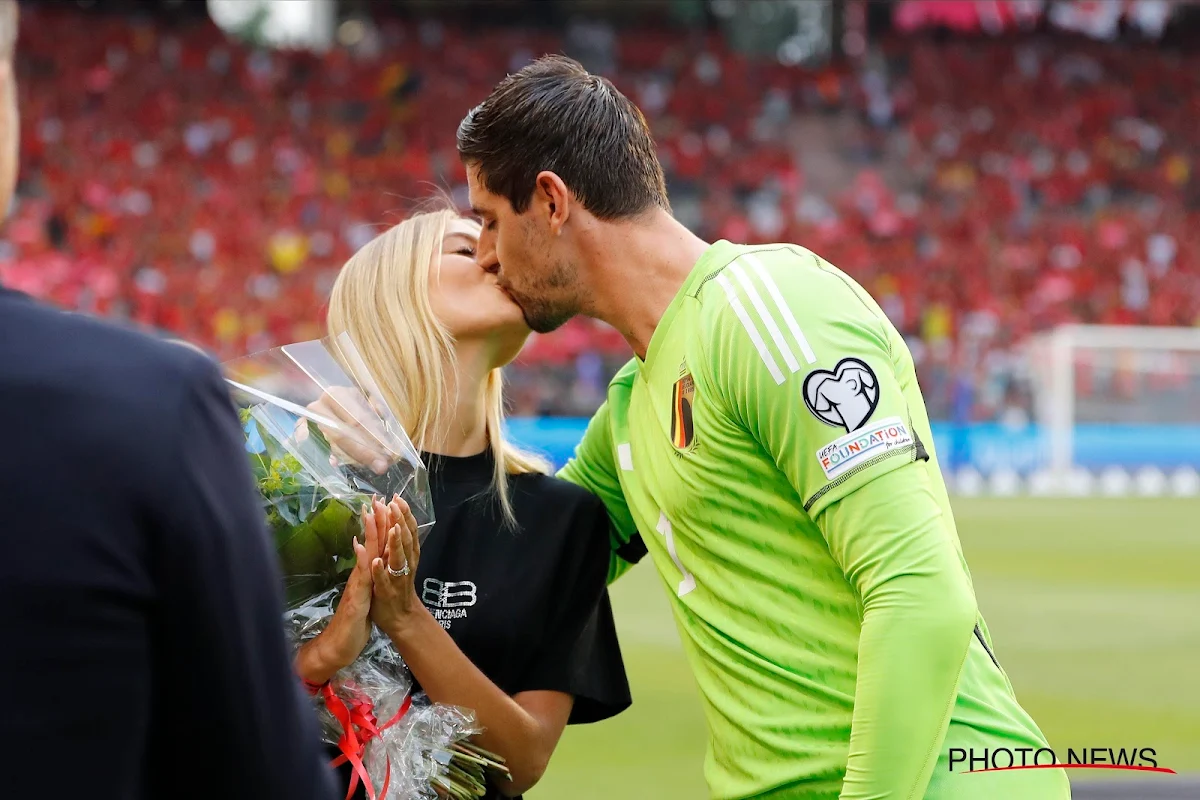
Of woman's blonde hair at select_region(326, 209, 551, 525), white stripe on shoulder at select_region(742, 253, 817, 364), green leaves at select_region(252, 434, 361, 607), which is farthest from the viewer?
woman's blonde hair at select_region(326, 209, 551, 525)

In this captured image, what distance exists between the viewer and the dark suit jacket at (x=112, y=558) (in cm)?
104

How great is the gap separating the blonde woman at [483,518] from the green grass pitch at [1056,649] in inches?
64.5

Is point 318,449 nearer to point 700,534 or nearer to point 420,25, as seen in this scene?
point 700,534

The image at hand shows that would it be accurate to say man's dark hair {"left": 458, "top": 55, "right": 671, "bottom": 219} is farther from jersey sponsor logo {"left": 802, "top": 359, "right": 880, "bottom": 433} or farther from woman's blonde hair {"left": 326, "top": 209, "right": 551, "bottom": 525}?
jersey sponsor logo {"left": 802, "top": 359, "right": 880, "bottom": 433}

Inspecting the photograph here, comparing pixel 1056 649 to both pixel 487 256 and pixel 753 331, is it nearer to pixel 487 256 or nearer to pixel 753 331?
pixel 487 256

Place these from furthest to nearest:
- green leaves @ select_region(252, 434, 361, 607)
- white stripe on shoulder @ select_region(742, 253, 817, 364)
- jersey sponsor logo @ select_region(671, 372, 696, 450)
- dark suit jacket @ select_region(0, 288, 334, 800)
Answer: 1. jersey sponsor logo @ select_region(671, 372, 696, 450)
2. green leaves @ select_region(252, 434, 361, 607)
3. white stripe on shoulder @ select_region(742, 253, 817, 364)
4. dark suit jacket @ select_region(0, 288, 334, 800)

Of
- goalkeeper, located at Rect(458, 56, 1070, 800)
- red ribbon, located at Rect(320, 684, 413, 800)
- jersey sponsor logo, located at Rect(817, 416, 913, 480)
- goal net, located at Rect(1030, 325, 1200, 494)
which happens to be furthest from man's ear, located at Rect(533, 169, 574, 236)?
goal net, located at Rect(1030, 325, 1200, 494)

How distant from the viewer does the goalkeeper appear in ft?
6.61

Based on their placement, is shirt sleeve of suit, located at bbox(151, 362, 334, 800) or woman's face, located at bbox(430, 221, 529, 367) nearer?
shirt sleeve of suit, located at bbox(151, 362, 334, 800)

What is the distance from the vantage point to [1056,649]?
830cm

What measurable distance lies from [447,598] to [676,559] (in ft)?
1.46

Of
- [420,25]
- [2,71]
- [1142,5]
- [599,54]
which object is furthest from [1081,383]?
[2,71]

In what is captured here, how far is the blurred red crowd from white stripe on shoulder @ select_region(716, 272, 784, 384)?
16166 mm

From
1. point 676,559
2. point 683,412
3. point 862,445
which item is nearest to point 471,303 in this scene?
point 683,412
